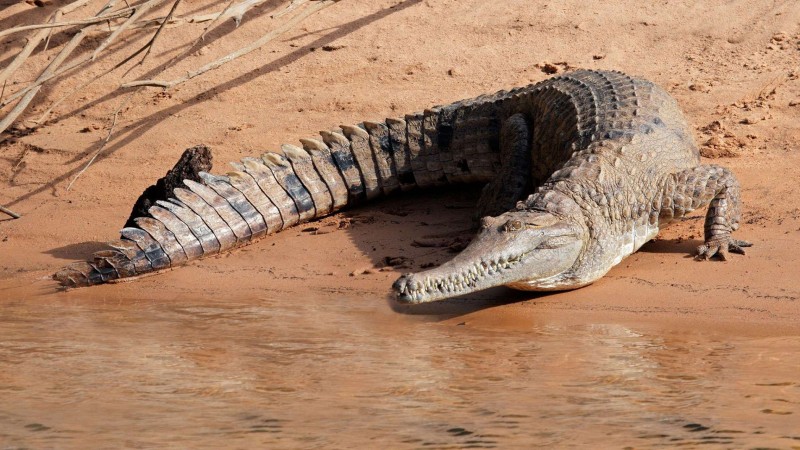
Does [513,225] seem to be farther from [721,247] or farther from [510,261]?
[721,247]

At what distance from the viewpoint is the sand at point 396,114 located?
19.2ft

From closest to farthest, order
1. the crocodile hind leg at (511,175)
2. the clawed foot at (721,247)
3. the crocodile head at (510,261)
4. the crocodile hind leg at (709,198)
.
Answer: the crocodile head at (510,261)
the clawed foot at (721,247)
the crocodile hind leg at (709,198)
the crocodile hind leg at (511,175)

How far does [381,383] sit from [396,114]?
4.68 m

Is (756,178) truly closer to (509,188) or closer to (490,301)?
(509,188)

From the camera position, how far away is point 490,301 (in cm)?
577

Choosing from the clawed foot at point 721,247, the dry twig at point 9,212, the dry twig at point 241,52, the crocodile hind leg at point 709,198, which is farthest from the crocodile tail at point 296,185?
the clawed foot at point 721,247

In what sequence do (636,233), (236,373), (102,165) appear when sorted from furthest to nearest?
1. (102,165)
2. (636,233)
3. (236,373)

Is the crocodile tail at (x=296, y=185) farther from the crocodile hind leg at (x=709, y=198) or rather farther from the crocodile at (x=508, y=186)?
the crocodile hind leg at (x=709, y=198)

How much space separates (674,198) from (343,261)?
205 centimetres

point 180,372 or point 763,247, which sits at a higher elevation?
point 763,247

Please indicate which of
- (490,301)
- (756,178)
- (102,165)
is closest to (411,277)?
(490,301)

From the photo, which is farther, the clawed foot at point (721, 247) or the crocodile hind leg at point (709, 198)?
the crocodile hind leg at point (709, 198)

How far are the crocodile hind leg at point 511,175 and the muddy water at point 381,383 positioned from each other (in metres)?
1.53

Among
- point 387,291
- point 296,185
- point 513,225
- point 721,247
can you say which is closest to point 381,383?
point 513,225
